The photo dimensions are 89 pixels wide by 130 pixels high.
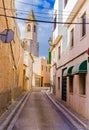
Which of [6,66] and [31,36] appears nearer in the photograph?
[6,66]

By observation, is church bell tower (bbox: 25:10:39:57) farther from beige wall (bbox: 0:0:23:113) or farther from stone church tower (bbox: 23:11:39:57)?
beige wall (bbox: 0:0:23:113)

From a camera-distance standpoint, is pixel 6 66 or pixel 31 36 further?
pixel 31 36

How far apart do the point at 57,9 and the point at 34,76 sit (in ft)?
137

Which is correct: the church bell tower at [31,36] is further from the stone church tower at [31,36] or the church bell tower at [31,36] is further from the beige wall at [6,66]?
the beige wall at [6,66]

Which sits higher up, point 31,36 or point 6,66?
point 31,36

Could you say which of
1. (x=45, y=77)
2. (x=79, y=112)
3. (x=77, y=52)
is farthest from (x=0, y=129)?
(x=45, y=77)

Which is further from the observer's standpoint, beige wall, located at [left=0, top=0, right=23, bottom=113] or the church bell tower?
the church bell tower

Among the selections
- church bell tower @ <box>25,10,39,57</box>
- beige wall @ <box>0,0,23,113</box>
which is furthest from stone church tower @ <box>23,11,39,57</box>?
beige wall @ <box>0,0,23,113</box>

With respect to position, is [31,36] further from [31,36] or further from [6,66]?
[6,66]

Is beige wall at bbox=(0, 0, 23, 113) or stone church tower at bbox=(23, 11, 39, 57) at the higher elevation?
stone church tower at bbox=(23, 11, 39, 57)

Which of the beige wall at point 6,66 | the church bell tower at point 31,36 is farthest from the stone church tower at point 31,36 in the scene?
the beige wall at point 6,66

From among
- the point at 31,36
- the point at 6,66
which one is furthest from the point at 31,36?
the point at 6,66

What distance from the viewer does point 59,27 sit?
2989 cm

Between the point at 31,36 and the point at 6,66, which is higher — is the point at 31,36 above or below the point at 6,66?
above
